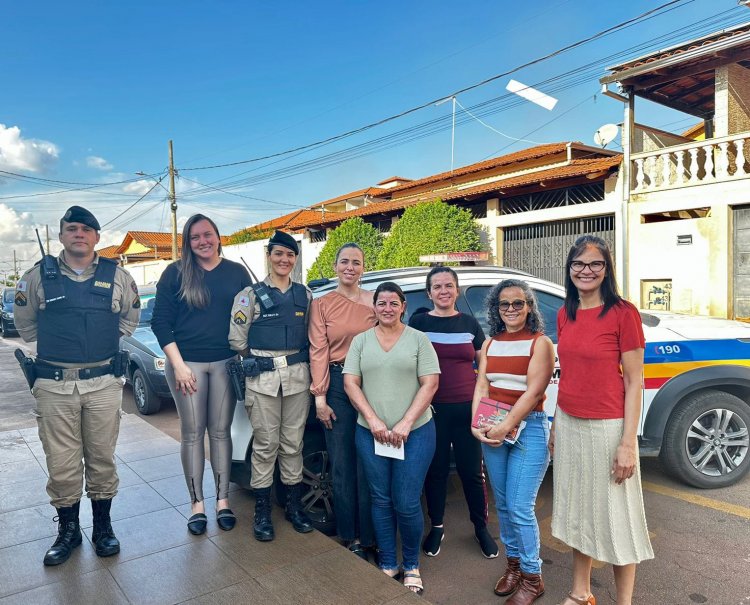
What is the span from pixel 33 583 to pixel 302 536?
4.62 ft

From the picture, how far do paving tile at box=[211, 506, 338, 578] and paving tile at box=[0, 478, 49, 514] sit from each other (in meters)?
1.65

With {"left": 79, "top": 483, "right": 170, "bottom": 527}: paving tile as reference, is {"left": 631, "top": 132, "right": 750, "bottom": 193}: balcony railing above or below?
above

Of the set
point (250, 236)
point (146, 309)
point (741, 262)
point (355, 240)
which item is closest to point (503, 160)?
point (355, 240)

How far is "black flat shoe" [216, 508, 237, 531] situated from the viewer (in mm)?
3393

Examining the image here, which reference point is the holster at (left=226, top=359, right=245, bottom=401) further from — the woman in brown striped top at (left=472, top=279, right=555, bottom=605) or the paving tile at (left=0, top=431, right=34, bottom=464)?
the paving tile at (left=0, top=431, right=34, bottom=464)

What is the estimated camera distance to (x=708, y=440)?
13.4ft

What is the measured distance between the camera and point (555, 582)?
3.00 metres

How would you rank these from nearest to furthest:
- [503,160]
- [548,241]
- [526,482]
A: 1. [526,482]
2. [548,241]
3. [503,160]

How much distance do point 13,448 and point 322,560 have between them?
4.09m

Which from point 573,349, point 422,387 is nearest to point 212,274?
point 422,387

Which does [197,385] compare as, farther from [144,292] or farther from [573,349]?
[144,292]

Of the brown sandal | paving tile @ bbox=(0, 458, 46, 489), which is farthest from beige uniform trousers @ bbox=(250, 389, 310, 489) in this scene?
paving tile @ bbox=(0, 458, 46, 489)

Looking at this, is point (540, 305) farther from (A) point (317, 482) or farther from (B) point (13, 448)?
(B) point (13, 448)

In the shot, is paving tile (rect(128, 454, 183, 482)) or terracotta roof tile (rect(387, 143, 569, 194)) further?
terracotta roof tile (rect(387, 143, 569, 194))
